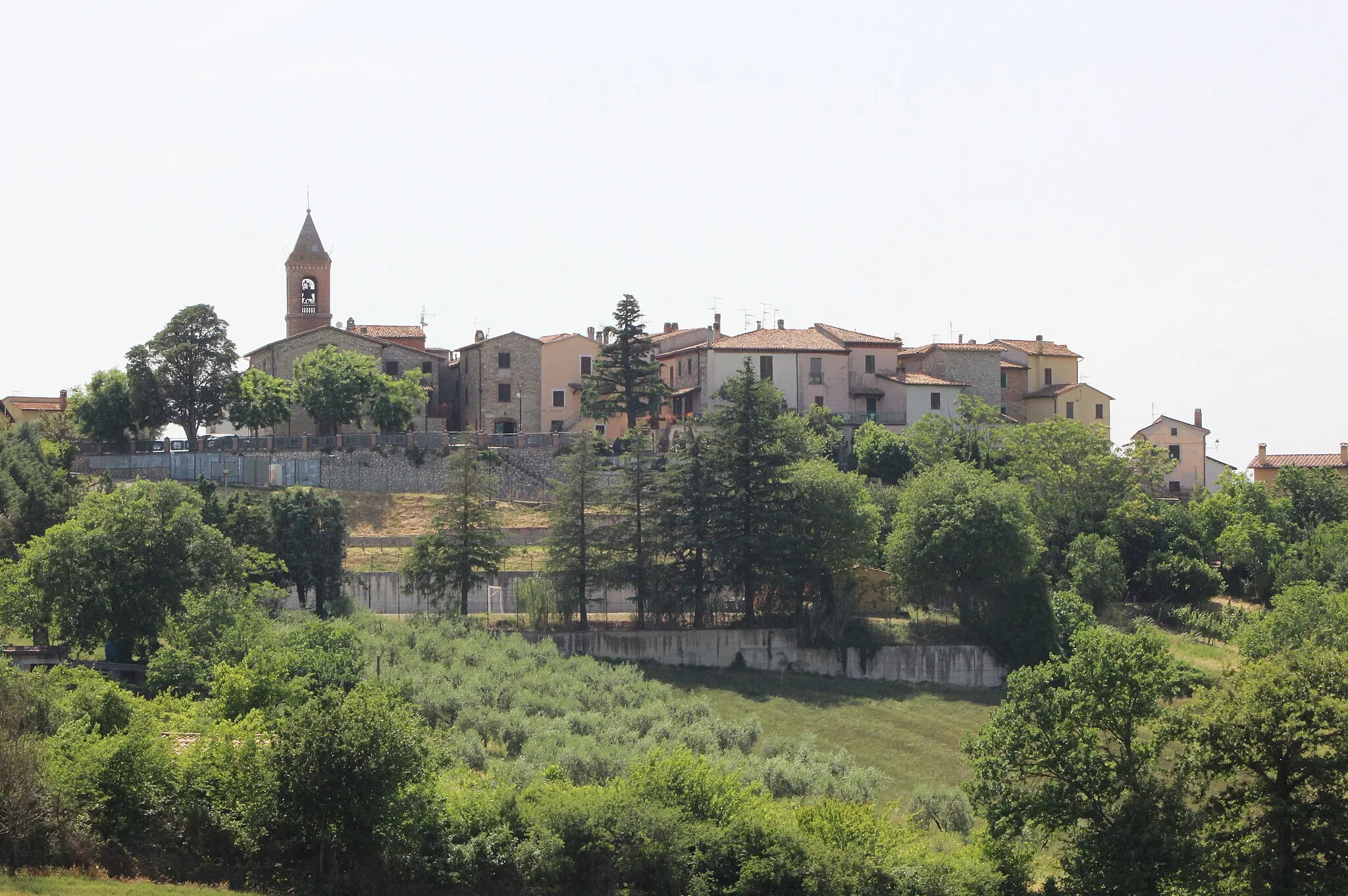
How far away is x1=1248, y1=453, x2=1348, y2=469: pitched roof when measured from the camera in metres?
79.6

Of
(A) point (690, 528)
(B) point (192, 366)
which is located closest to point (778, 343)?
(A) point (690, 528)

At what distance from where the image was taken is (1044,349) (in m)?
84.6

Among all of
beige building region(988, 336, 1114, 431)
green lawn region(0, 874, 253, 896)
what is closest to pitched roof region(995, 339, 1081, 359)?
beige building region(988, 336, 1114, 431)

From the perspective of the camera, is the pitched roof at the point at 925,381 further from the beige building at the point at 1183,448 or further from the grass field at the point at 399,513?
the grass field at the point at 399,513

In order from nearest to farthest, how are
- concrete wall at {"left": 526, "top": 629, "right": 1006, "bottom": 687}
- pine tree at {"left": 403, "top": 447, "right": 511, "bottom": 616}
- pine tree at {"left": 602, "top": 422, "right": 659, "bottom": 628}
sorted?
pine tree at {"left": 403, "top": 447, "right": 511, "bottom": 616}
concrete wall at {"left": 526, "top": 629, "right": 1006, "bottom": 687}
pine tree at {"left": 602, "top": 422, "right": 659, "bottom": 628}

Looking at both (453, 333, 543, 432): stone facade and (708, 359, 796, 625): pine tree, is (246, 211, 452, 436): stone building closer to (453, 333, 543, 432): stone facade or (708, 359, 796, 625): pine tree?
(453, 333, 543, 432): stone facade

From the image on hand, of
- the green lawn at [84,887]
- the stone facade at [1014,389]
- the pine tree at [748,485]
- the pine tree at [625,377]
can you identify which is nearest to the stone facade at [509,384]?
the pine tree at [625,377]

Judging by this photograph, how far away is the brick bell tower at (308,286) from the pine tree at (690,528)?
116 ft

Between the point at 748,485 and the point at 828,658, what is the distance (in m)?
6.38

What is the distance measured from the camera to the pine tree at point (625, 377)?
229ft

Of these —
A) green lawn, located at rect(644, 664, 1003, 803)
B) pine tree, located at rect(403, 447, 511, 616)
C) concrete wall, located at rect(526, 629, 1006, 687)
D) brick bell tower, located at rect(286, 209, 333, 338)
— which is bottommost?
green lawn, located at rect(644, 664, 1003, 803)

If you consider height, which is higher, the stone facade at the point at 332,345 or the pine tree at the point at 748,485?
the stone facade at the point at 332,345

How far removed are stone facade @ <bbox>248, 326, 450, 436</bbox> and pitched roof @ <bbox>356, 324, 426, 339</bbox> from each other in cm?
554

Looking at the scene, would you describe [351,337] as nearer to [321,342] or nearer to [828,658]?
[321,342]
